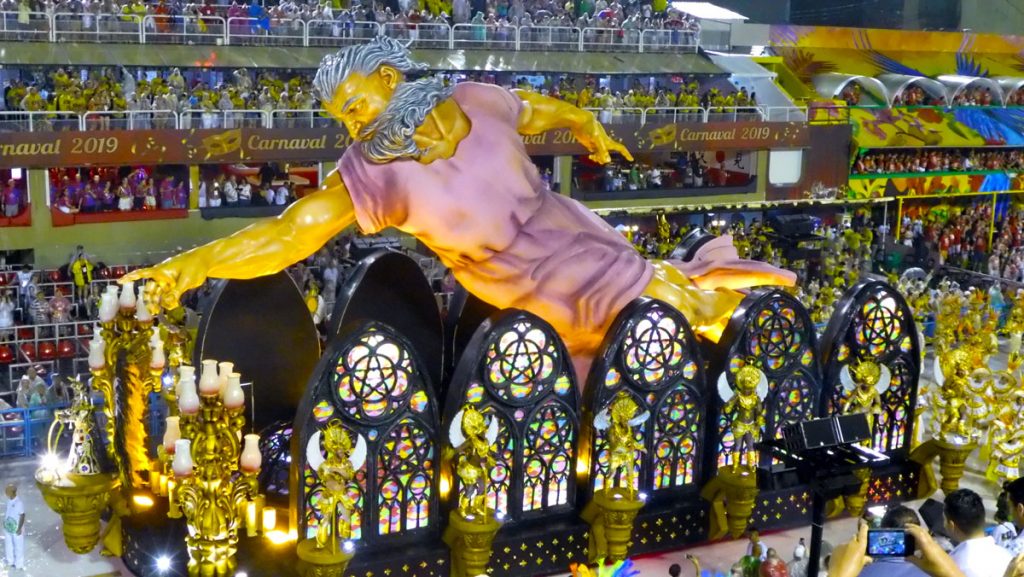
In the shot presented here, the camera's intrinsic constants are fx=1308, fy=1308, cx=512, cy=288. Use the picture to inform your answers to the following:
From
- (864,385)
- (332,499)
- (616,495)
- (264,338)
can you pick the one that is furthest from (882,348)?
(264,338)

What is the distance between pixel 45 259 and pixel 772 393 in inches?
545

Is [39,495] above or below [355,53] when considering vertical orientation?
below

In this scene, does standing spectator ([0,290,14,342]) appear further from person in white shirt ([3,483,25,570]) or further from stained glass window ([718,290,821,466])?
stained glass window ([718,290,821,466])

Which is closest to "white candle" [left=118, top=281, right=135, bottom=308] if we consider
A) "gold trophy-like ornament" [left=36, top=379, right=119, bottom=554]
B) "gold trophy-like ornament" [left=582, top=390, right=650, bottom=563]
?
"gold trophy-like ornament" [left=36, top=379, right=119, bottom=554]

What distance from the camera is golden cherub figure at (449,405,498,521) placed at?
908 centimetres

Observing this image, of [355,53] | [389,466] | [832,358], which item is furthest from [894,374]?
[355,53]

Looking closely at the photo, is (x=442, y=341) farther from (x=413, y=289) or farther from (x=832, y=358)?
(x=832, y=358)

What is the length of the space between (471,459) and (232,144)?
1235cm

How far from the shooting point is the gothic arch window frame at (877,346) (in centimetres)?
1074

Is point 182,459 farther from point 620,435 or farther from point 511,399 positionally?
point 620,435

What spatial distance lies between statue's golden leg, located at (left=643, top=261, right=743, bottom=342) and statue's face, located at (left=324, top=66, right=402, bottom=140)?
2716 millimetres

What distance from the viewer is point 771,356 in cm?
1041

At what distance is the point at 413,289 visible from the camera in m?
10.8

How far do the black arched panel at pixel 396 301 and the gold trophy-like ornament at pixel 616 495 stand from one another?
1.74m
